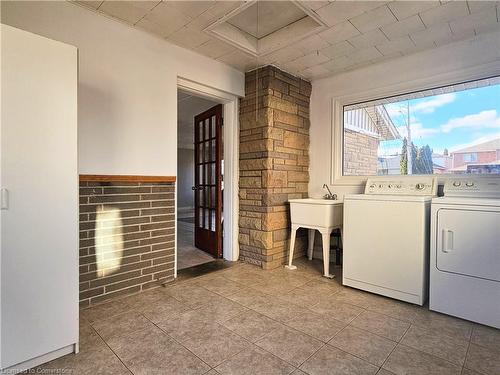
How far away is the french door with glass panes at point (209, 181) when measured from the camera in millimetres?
3523

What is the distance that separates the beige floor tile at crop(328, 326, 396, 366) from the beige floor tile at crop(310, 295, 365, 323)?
173mm

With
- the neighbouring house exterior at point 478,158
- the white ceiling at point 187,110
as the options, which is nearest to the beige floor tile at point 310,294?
the neighbouring house exterior at point 478,158

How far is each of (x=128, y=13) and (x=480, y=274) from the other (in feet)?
10.8

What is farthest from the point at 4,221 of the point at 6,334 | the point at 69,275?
the point at 6,334

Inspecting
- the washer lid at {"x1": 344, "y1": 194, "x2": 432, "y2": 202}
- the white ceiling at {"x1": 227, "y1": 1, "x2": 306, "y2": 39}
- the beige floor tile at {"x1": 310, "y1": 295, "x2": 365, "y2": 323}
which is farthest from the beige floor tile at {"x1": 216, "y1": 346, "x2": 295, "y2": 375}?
the white ceiling at {"x1": 227, "y1": 1, "x2": 306, "y2": 39}

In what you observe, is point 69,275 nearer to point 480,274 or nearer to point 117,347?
point 117,347

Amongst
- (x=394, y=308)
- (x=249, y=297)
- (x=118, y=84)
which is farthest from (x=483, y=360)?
(x=118, y=84)

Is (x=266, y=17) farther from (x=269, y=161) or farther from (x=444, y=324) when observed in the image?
(x=444, y=324)

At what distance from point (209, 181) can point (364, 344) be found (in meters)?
2.62

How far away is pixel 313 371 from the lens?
4.72 ft

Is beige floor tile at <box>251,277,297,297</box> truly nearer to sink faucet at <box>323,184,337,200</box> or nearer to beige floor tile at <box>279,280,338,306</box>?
beige floor tile at <box>279,280,338,306</box>

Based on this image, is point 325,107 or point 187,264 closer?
point 187,264

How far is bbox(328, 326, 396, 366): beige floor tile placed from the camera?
1.57 meters

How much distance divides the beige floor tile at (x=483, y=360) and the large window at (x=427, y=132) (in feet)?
5.16
